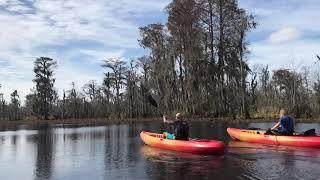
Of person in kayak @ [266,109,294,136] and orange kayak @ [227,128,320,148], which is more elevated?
person in kayak @ [266,109,294,136]

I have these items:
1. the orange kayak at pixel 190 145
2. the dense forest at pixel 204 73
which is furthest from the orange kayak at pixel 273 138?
the dense forest at pixel 204 73

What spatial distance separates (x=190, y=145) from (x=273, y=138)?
203 inches

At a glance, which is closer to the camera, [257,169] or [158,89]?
[257,169]

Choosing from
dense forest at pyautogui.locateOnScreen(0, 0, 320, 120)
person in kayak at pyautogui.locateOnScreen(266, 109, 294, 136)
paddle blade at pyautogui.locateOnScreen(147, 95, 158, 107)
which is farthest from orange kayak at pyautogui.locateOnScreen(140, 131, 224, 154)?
paddle blade at pyautogui.locateOnScreen(147, 95, 158, 107)

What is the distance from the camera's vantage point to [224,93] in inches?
2132

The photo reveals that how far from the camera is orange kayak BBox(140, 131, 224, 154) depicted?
20.1 m

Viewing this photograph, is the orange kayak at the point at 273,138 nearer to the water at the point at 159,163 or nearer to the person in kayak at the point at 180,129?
the water at the point at 159,163

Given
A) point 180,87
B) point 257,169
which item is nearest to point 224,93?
point 180,87

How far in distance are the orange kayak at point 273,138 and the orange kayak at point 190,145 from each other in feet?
14.3

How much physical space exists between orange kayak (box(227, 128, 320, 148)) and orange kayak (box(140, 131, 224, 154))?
437 cm

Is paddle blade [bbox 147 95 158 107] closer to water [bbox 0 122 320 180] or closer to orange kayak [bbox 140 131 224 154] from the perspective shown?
water [bbox 0 122 320 180]

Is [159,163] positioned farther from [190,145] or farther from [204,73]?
[204,73]

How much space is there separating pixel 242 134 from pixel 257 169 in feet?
34.8

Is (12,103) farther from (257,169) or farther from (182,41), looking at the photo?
(257,169)
